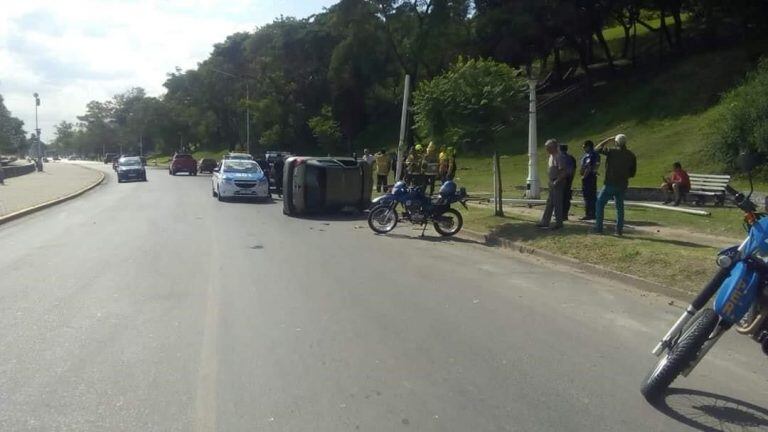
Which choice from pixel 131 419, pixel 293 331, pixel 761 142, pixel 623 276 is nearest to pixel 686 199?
pixel 761 142

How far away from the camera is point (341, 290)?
9.53 m

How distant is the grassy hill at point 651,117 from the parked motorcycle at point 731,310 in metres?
22.1

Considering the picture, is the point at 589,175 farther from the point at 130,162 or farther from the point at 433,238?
the point at 130,162

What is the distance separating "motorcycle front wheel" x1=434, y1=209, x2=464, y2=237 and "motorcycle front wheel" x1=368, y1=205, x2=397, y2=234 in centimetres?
110

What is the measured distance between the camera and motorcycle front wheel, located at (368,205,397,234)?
16.5 m

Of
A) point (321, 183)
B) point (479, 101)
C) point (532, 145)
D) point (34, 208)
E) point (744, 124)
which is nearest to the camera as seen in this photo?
point (479, 101)

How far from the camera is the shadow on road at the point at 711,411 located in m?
4.97

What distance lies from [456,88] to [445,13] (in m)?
28.2

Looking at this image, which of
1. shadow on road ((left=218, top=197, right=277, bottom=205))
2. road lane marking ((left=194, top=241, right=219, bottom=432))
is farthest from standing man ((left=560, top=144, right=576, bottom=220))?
shadow on road ((left=218, top=197, right=277, bottom=205))

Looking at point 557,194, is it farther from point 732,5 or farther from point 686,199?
point 732,5

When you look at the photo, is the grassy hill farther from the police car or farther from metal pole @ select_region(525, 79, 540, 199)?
the police car

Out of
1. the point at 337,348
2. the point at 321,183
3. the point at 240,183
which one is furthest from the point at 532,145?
the point at 337,348

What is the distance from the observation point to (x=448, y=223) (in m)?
15.9

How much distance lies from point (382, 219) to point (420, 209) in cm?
101
